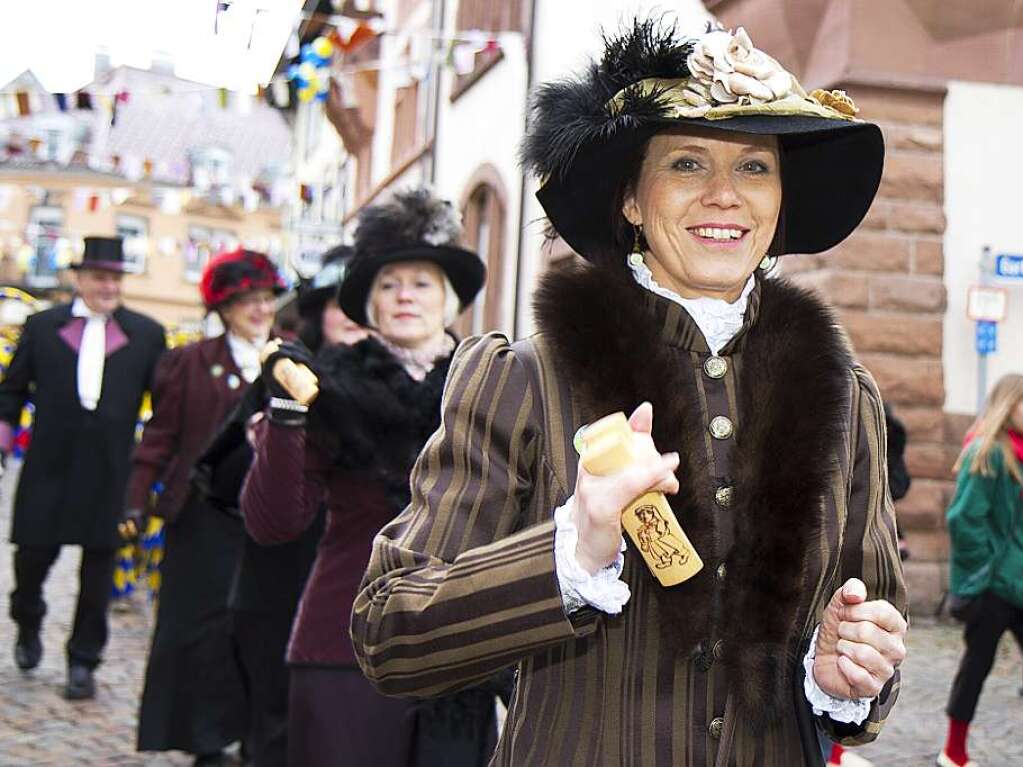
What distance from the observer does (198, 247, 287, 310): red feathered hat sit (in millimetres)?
6227

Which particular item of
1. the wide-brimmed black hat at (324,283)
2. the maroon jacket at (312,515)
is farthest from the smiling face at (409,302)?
the wide-brimmed black hat at (324,283)

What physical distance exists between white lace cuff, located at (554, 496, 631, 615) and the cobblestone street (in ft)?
14.5

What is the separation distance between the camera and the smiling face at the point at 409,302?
398 cm

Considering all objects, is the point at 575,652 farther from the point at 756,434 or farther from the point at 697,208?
the point at 697,208

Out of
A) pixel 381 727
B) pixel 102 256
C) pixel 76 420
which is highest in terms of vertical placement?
pixel 102 256

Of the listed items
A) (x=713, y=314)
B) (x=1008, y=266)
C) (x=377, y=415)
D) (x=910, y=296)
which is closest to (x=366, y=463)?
(x=377, y=415)

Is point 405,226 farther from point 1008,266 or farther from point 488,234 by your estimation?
point 488,234

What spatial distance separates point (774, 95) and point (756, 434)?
18.7 inches

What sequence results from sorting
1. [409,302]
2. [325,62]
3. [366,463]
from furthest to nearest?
[325,62]
[409,302]
[366,463]

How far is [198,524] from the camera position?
6012mm

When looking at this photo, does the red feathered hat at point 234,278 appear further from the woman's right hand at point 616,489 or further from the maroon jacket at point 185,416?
the woman's right hand at point 616,489

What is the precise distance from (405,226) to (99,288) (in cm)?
375

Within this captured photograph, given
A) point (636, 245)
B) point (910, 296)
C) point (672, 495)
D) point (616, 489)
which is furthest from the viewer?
point (910, 296)

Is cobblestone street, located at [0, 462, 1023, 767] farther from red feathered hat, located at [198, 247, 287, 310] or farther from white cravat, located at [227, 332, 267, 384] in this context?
red feathered hat, located at [198, 247, 287, 310]
